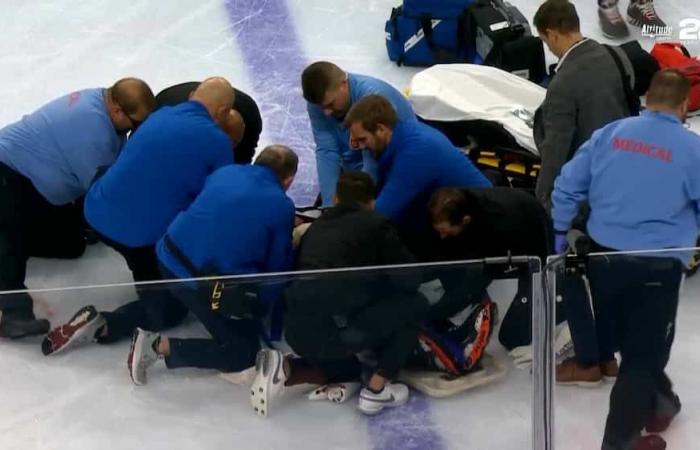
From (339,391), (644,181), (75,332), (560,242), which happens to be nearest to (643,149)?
(644,181)

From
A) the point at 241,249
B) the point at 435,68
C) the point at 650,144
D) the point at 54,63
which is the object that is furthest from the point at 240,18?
the point at 650,144

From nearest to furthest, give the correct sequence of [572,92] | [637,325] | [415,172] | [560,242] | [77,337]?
[637,325] → [77,337] → [560,242] → [415,172] → [572,92]

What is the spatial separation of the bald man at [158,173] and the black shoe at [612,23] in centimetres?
272

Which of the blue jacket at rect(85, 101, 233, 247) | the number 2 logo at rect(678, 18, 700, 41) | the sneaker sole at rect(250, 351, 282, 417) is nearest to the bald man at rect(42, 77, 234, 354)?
the blue jacket at rect(85, 101, 233, 247)

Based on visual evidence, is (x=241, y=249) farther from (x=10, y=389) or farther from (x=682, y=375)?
(x=682, y=375)

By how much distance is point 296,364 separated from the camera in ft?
10.1

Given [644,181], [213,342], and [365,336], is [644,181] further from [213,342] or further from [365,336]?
[213,342]

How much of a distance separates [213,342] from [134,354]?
273 millimetres

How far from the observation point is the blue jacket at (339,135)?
3.89 metres

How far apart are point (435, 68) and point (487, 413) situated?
6.93ft

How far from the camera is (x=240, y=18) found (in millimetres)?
A: 6043

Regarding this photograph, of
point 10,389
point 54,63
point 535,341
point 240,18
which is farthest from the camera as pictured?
Result: point 240,18

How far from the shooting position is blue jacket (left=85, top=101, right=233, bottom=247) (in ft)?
11.2

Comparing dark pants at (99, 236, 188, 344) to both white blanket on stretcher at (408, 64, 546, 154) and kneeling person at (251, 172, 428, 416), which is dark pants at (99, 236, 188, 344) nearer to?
kneeling person at (251, 172, 428, 416)
